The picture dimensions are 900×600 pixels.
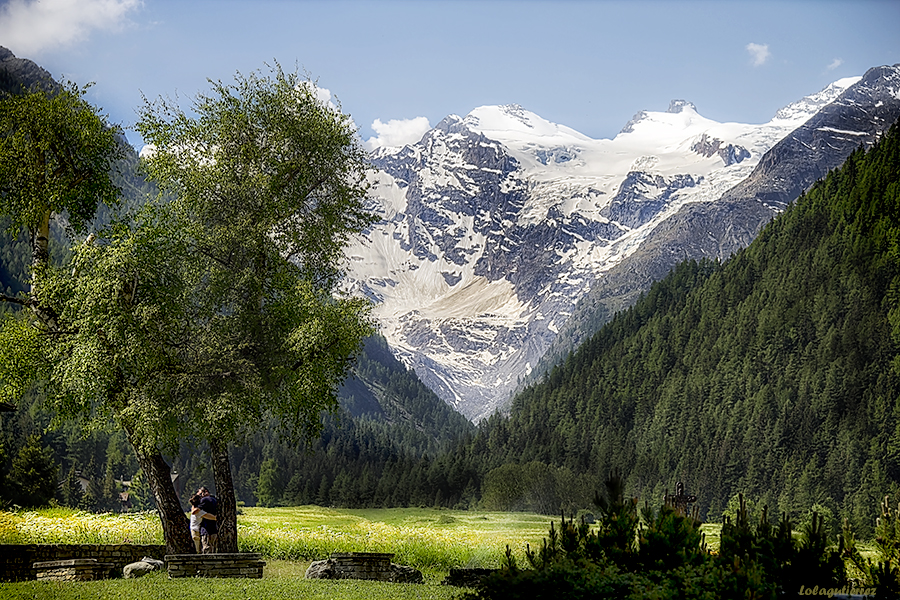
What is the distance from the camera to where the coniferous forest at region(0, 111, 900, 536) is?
109750 mm

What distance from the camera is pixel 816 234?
136 metres

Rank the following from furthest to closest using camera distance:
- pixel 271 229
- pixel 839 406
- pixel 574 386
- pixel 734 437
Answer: pixel 574 386 → pixel 734 437 → pixel 839 406 → pixel 271 229

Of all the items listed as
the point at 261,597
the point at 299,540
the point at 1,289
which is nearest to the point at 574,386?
the point at 1,289

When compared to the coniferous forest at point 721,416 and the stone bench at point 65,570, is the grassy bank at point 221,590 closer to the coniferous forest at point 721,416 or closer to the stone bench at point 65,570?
the stone bench at point 65,570

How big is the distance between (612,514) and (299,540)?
57.9 ft

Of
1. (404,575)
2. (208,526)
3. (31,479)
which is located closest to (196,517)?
(208,526)

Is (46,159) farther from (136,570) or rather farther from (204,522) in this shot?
(136,570)

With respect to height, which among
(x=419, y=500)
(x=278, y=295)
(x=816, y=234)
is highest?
(x=816, y=234)

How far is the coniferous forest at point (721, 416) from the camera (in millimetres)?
109750

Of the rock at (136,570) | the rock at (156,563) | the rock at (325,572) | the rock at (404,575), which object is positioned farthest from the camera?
the rock at (404,575)

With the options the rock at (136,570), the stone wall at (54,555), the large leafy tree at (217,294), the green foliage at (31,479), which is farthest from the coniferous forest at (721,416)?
the rock at (136,570)

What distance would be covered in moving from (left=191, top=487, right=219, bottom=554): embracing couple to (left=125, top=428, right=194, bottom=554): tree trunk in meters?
0.27

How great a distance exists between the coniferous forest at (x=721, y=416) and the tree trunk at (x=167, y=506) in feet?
222

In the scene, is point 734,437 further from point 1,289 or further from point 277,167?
point 1,289
